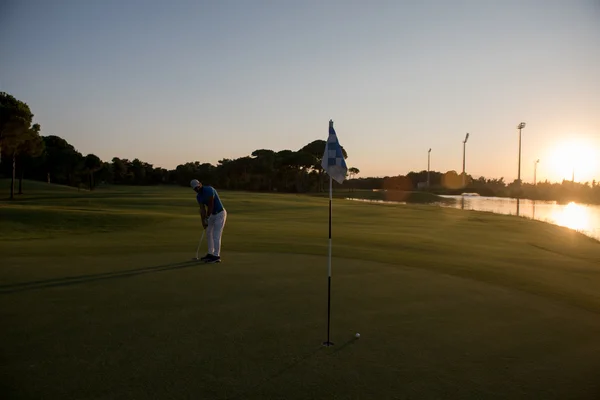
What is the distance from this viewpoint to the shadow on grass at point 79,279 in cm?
925

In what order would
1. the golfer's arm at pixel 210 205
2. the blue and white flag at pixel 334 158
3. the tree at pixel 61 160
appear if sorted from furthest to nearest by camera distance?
the tree at pixel 61 160 → the golfer's arm at pixel 210 205 → the blue and white flag at pixel 334 158

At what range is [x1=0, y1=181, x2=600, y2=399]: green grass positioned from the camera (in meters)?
4.95

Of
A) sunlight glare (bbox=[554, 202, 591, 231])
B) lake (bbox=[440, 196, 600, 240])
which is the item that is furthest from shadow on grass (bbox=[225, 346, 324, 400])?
sunlight glare (bbox=[554, 202, 591, 231])

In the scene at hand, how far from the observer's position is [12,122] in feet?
140

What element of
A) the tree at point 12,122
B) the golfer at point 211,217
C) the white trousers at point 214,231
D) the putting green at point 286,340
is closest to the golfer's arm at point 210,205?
the golfer at point 211,217

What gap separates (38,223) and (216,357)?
851 inches

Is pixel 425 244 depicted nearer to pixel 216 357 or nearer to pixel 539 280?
pixel 539 280

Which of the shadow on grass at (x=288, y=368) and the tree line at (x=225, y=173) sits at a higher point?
the tree line at (x=225, y=173)

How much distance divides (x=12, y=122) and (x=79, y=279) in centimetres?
4239

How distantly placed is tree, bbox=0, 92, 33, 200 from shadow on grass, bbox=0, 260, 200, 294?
42.0 meters

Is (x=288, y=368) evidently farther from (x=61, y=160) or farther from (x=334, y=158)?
(x=61, y=160)

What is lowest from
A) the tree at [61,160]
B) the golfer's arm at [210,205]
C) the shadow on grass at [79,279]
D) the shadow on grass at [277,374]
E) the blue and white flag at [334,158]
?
the shadow on grass at [79,279]

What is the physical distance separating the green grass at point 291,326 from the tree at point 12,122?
119 ft

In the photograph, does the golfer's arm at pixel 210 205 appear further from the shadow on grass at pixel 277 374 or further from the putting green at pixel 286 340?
the shadow on grass at pixel 277 374
